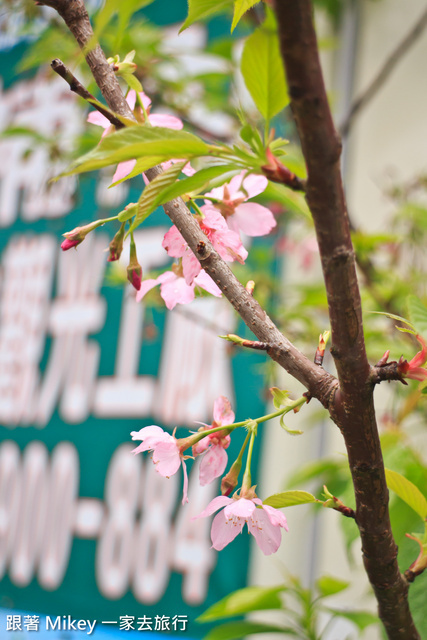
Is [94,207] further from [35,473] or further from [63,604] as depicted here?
[63,604]

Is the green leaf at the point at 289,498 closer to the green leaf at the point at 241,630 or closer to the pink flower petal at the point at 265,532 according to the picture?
the pink flower petal at the point at 265,532

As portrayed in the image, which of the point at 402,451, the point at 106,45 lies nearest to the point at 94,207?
the point at 106,45

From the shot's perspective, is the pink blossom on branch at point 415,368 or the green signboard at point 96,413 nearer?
the pink blossom on branch at point 415,368

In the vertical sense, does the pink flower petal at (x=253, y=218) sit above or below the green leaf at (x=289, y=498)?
above

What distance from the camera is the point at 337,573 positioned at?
43.9 inches

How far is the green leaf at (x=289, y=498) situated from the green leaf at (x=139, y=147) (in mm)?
A: 148

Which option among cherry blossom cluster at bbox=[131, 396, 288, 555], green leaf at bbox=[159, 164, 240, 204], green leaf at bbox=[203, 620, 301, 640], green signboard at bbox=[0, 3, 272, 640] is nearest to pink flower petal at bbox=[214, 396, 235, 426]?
cherry blossom cluster at bbox=[131, 396, 288, 555]

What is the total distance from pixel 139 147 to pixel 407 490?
21cm

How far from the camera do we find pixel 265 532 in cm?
24

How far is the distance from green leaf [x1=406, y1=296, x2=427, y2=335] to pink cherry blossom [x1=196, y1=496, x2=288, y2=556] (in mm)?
102

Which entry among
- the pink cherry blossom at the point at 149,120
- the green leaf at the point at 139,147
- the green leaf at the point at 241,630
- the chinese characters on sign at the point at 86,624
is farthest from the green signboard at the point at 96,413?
the green leaf at the point at 139,147

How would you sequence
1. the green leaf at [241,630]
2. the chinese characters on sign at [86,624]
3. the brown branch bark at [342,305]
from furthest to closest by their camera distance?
the green leaf at [241,630], the chinese characters on sign at [86,624], the brown branch bark at [342,305]

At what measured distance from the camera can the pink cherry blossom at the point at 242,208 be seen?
26 centimetres

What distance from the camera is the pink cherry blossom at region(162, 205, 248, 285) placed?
232 millimetres
